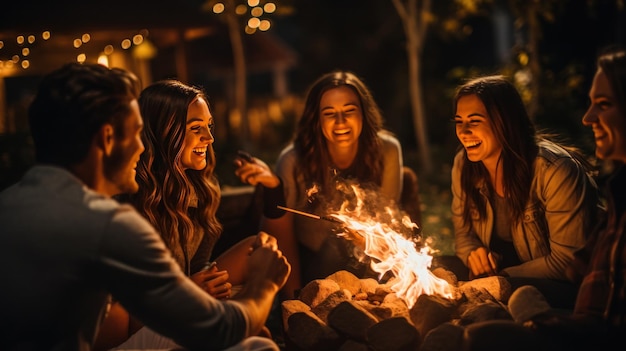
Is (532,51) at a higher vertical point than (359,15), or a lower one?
lower

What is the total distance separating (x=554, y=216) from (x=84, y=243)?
10.7 ft

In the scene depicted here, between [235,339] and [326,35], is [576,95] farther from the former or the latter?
[235,339]

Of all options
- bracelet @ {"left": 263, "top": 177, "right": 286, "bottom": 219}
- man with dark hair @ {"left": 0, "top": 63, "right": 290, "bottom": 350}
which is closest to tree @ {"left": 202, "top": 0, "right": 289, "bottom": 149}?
bracelet @ {"left": 263, "top": 177, "right": 286, "bottom": 219}

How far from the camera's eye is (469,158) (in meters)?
5.16

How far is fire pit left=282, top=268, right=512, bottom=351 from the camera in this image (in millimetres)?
4012

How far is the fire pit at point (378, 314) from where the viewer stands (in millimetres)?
4012

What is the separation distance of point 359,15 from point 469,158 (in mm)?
14694

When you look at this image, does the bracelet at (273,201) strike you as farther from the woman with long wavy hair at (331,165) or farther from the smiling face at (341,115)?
the smiling face at (341,115)

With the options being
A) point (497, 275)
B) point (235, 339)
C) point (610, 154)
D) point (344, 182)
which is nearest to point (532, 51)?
point (344, 182)

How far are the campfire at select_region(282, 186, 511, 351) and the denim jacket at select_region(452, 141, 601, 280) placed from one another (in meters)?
0.44

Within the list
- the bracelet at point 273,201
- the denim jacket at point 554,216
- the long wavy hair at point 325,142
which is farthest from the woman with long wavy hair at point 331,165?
the denim jacket at point 554,216

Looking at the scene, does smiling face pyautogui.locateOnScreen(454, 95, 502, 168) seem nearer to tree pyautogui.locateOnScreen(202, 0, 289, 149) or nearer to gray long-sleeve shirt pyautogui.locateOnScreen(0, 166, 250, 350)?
gray long-sleeve shirt pyautogui.locateOnScreen(0, 166, 250, 350)

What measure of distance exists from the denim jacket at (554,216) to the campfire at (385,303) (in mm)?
442

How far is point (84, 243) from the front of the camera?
113 inches
